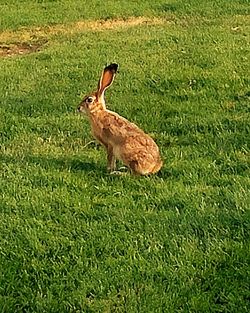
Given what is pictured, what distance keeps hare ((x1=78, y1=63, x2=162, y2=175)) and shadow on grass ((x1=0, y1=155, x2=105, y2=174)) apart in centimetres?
19

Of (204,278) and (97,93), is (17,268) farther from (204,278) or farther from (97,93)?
(97,93)

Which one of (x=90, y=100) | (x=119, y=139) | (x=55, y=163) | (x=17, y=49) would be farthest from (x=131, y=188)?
(x=17, y=49)

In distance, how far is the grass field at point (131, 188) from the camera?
3867mm

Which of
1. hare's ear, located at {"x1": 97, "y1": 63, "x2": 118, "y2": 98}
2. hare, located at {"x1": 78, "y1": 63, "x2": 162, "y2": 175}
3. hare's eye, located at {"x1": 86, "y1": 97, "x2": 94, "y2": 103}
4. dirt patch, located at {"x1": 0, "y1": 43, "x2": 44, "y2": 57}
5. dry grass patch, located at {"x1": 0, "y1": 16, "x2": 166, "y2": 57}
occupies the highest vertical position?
hare's ear, located at {"x1": 97, "y1": 63, "x2": 118, "y2": 98}

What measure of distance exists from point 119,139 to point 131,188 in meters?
0.50

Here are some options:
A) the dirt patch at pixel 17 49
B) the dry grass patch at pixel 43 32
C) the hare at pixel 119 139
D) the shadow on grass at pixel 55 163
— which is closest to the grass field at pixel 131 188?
the shadow on grass at pixel 55 163

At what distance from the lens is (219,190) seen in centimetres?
491

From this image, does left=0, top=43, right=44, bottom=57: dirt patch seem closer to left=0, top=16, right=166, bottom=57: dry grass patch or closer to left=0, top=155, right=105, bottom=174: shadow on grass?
left=0, top=16, right=166, bottom=57: dry grass patch

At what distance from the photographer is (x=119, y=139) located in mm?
5426

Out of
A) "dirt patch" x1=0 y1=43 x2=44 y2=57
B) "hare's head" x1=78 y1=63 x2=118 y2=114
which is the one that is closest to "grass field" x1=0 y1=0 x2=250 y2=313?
"hare's head" x1=78 y1=63 x2=118 y2=114

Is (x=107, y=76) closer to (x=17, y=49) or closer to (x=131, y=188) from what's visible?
(x=131, y=188)

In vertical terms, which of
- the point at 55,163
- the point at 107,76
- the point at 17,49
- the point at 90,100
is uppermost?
the point at 107,76

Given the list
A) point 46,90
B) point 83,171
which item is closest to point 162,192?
point 83,171

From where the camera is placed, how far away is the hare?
5.27 meters
